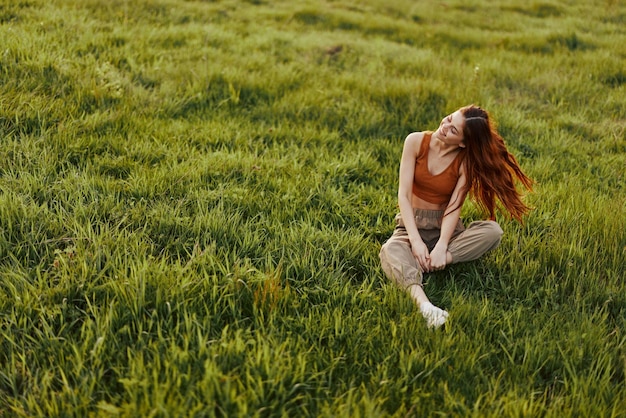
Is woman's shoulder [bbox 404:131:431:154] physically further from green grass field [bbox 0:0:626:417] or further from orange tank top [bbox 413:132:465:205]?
green grass field [bbox 0:0:626:417]

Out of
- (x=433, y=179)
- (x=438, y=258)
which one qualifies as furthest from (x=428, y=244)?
(x=433, y=179)

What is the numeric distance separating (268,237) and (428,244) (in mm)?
1035

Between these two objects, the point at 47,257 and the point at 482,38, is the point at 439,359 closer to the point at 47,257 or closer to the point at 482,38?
the point at 47,257

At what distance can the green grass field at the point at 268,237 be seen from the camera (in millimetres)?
2145

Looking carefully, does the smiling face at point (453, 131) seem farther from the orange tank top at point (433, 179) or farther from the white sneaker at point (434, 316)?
the white sneaker at point (434, 316)

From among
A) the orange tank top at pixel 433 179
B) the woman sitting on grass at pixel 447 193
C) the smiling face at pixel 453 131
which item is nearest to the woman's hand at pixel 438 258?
the woman sitting on grass at pixel 447 193

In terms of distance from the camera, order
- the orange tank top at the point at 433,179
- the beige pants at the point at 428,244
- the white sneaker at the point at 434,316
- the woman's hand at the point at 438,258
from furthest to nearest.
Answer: the orange tank top at the point at 433,179
the woman's hand at the point at 438,258
the beige pants at the point at 428,244
the white sneaker at the point at 434,316

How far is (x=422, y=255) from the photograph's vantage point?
10.0 feet

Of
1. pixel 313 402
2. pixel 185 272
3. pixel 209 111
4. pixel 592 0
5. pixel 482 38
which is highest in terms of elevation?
pixel 592 0

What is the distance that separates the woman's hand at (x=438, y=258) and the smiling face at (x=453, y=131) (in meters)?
0.65

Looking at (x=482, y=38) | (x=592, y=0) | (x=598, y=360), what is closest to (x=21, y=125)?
(x=598, y=360)

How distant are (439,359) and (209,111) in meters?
3.37

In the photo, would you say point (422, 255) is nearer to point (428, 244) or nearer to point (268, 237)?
point (428, 244)

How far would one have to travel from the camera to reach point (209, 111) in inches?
192
